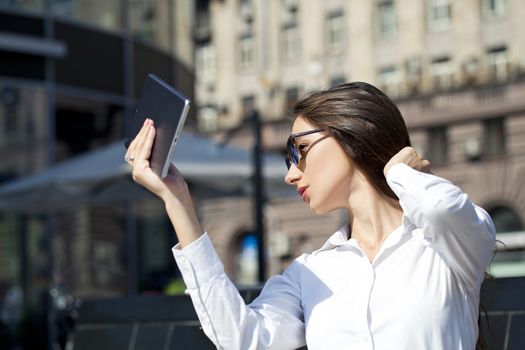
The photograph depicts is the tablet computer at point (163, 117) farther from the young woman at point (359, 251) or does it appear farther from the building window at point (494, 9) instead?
the building window at point (494, 9)

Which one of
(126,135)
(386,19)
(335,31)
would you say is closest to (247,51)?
(335,31)

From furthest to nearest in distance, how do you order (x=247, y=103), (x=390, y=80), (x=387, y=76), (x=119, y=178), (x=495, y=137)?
(x=247, y=103) → (x=387, y=76) → (x=390, y=80) → (x=495, y=137) → (x=119, y=178)

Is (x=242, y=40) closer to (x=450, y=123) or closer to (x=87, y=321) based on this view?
(x=450, y=123)

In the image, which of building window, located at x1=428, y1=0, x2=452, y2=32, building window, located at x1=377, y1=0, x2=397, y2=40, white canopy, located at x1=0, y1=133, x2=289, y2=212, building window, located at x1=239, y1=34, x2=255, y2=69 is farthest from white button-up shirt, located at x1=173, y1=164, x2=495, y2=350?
building window, located at x1=239, y1=34, x2=255, y2=69

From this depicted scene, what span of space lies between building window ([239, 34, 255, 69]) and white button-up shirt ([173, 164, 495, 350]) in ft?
133

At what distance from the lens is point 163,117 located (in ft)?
7.12

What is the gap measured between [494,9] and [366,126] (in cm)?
3467

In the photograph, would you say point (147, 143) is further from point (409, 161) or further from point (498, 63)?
point (498, 63)

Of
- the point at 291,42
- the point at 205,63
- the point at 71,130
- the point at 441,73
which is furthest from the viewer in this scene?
the point at 205,63

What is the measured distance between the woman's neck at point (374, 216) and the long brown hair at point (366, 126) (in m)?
0.02

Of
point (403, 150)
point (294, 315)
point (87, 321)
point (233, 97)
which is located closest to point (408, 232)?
point (403, 150)

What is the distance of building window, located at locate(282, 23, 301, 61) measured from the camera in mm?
41312

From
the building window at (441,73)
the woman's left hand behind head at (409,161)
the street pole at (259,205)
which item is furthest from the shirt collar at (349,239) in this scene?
the building window at (441,73)

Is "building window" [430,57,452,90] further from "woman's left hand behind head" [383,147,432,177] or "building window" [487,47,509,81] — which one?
"woman's left hand behind head" [383,147,432,177]
